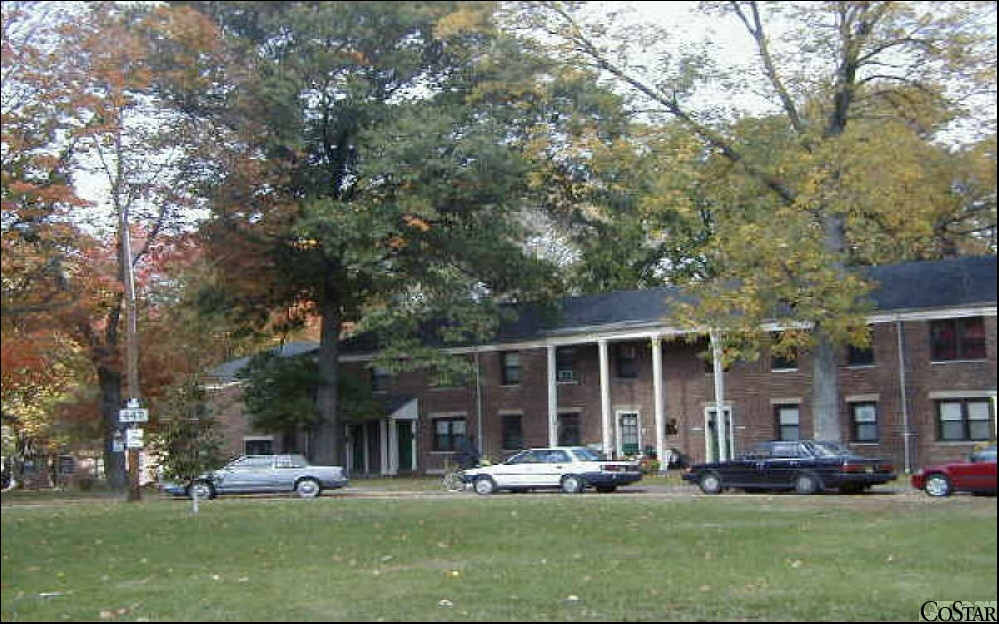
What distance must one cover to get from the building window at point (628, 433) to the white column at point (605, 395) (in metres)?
0.73

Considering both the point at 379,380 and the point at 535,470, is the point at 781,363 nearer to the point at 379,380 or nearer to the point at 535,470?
the point at 535,470

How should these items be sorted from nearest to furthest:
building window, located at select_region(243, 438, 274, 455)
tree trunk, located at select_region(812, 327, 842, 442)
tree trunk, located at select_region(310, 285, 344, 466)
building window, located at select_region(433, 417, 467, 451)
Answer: tree trunk, located at select_region(812, 327, 842, 442) < tree trunk, located at select_region(310, 285, 344, 466) < building window, located at select_region(433, 417, 467, 451) < building window, located at select_region(243, 438, 274, 455)

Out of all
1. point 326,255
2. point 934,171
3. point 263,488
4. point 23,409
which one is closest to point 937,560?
point 934,171

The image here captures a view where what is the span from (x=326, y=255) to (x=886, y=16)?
74.3ft

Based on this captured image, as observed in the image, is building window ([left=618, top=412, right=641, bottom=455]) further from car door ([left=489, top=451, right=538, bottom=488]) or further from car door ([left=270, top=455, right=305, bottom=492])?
car door ([left=270, top=455, right=305, bottom=492])

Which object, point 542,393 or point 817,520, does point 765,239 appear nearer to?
point 817,520

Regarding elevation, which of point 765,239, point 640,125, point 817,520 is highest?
point 640,125

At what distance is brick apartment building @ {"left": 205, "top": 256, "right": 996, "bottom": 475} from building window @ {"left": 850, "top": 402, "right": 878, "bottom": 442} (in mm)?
41

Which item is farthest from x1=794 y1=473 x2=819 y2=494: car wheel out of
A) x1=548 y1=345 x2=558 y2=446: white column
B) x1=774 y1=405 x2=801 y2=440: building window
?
x1=548 y1=345 x2=558 y2=446: white column

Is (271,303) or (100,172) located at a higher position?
(100,172)

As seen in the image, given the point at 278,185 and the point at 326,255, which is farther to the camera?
the point at 326,255

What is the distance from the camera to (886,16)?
1120 inches

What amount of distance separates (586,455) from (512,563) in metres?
19.8

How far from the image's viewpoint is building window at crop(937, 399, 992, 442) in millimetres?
41625
